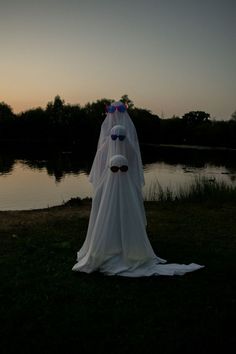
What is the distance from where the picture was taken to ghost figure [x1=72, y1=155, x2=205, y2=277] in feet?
23.0

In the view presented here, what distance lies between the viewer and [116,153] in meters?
7.55

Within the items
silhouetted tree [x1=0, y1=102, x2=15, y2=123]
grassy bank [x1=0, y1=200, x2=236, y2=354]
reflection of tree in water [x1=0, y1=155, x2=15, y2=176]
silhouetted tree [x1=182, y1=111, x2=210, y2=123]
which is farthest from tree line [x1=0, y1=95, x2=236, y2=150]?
grassy bank [x1=0, y1=200, x2=236, y2=354]

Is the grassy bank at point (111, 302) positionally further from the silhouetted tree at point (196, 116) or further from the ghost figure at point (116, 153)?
the silhouetted tree at point (196, 116)

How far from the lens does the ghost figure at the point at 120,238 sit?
700 cm

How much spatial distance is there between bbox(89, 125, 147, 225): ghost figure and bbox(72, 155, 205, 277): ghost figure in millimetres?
273

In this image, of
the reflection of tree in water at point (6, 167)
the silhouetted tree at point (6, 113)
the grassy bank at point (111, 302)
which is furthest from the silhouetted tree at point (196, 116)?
the grassy bank at point (111, 302)

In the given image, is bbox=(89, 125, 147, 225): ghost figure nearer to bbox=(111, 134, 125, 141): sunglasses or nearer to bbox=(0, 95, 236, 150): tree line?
bbox=(111, 134, 125, 141): sunglasses

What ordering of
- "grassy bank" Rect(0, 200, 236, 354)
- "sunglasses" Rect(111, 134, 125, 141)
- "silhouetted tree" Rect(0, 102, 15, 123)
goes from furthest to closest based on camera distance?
1. "silhouetted tree" Rect(0, 102, 15, 123)
2. "sunglasses" Rect(111, 134, 125, 141)
3. "grassy bank" Rect(0, 200, 236, 354)

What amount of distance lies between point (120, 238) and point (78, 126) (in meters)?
90.4

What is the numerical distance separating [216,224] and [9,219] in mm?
5189

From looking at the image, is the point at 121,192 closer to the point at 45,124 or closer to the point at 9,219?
the point at 9,219

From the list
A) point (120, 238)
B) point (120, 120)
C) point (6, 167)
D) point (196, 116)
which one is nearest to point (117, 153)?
point (120, 120)

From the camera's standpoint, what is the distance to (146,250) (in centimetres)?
709

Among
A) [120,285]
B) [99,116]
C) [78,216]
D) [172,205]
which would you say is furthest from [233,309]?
[99,116]
